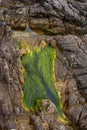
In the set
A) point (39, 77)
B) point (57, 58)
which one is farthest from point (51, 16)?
point (39, 77)

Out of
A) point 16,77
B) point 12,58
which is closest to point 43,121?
point 16,77

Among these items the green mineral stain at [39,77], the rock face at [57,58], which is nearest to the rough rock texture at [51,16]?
the rock face at [57,58]

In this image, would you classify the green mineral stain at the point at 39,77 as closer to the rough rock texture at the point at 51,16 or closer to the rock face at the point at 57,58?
the rock face at the point at 57,58

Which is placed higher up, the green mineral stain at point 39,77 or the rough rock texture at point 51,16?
the rough rock texture at point 51,16

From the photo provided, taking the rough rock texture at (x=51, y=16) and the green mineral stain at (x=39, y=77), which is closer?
the green mineral stain at (x=39, y=77)

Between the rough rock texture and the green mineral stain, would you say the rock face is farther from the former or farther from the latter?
the green mineral stain
